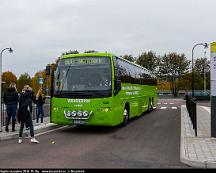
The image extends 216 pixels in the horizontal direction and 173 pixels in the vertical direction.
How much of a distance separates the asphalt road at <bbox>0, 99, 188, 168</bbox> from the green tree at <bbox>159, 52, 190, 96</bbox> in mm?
65963

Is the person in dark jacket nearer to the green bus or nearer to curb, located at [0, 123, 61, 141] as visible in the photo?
curb, located at [0, 123, 61, 141]

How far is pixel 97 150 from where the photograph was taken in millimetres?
10828

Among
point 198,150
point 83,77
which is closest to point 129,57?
point 83,77

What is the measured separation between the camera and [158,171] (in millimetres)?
6598

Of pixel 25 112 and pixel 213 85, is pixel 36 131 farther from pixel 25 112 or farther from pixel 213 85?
pixel 213 85

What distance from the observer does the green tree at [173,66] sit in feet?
263

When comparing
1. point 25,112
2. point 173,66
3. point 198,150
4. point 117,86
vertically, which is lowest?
point 198,150

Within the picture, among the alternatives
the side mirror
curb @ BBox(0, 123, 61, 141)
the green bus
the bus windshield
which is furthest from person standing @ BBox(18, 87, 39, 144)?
the side mirror

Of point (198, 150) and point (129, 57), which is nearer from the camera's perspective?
point (198, 150)

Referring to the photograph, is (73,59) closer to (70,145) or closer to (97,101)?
(97,101)

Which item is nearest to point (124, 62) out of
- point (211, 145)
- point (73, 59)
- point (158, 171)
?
point (73, 59)

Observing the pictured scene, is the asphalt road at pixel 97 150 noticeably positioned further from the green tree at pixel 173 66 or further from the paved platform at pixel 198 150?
the green tree at pixel 173 66

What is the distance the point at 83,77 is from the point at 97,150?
503 centimetres

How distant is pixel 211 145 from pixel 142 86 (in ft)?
41.6
